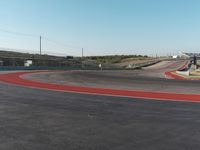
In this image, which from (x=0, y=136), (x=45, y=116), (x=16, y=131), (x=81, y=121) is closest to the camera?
(x=0, y=136)

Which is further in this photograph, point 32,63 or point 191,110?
point 32,63

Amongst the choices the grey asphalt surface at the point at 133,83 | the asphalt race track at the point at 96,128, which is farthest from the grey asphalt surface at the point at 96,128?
the grey asphalt surface at the point at 133,83

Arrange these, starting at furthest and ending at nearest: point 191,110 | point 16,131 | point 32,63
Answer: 1. point 32,63
2. point 191,110
3. point 16,131

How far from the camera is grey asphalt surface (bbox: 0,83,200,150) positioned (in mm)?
5250

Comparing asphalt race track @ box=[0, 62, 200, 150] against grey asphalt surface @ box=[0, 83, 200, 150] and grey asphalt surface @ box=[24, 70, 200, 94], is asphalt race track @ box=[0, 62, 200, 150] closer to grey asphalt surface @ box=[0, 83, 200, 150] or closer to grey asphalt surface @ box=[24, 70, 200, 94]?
grey asphalt surface @ box=[0, 83, 200, 150]

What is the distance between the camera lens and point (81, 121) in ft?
24.3

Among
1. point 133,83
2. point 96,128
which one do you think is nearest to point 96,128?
point 96,128

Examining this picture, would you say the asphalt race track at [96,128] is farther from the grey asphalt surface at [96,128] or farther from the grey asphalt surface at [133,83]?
the grey asphalt surface at [133,83]

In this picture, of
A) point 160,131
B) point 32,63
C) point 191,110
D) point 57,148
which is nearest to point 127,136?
point 160,131

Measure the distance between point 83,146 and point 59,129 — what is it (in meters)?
1.51

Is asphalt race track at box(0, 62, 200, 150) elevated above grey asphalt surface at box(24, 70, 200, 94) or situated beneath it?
elevated above

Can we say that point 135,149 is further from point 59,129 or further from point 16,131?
point 16,131

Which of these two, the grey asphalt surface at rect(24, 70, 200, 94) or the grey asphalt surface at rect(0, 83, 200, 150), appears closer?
the grey asphalt surface at rect(0, 83, 200, 150)

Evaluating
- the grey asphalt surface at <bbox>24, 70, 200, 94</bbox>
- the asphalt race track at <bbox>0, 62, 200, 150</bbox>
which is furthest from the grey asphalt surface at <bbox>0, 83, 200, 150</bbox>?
the grey asphalt surface at <bbox>24, 70, 200, 94</bbox>
